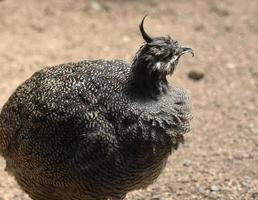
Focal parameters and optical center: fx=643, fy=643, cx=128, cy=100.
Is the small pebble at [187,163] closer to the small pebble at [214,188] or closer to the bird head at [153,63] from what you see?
the small pebble at [214,188]

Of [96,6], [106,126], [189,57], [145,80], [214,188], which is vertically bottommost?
[214,188]

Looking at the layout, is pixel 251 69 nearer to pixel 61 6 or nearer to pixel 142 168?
pixel 61 6

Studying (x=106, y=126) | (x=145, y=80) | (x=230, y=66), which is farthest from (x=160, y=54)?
(x=230, y=66)

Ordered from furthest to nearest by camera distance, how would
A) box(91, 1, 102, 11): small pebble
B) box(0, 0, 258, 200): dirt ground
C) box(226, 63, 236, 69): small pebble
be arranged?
box(91, 1, 102, 11): small pebble → box(226, 63, 236, 69): small pebble → box(0, 0, 258, 200): dirt ground

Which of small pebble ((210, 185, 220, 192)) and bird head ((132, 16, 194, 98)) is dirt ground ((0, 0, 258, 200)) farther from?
bird head ((132, 16, 194, 98))

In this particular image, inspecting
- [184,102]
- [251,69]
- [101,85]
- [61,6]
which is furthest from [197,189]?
[61,6]

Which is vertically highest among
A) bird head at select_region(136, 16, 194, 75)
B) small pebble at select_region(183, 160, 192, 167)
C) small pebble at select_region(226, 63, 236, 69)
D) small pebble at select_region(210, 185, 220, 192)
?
small pebble at select_region(226, 63, 236, 69)

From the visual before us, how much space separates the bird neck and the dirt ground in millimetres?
1652


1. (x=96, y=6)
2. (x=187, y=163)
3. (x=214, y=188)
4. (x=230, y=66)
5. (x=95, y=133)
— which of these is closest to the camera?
(x=95, y=133)

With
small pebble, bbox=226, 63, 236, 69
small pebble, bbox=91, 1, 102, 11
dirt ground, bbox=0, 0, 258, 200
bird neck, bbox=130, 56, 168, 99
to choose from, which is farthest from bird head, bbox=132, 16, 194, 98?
small pebble, bbox=91, 1, 102, 11

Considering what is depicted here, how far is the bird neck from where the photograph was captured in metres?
4.60

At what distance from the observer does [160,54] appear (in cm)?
459

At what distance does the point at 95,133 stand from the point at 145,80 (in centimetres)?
53

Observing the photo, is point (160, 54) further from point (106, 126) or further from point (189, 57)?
point (189, 57)
